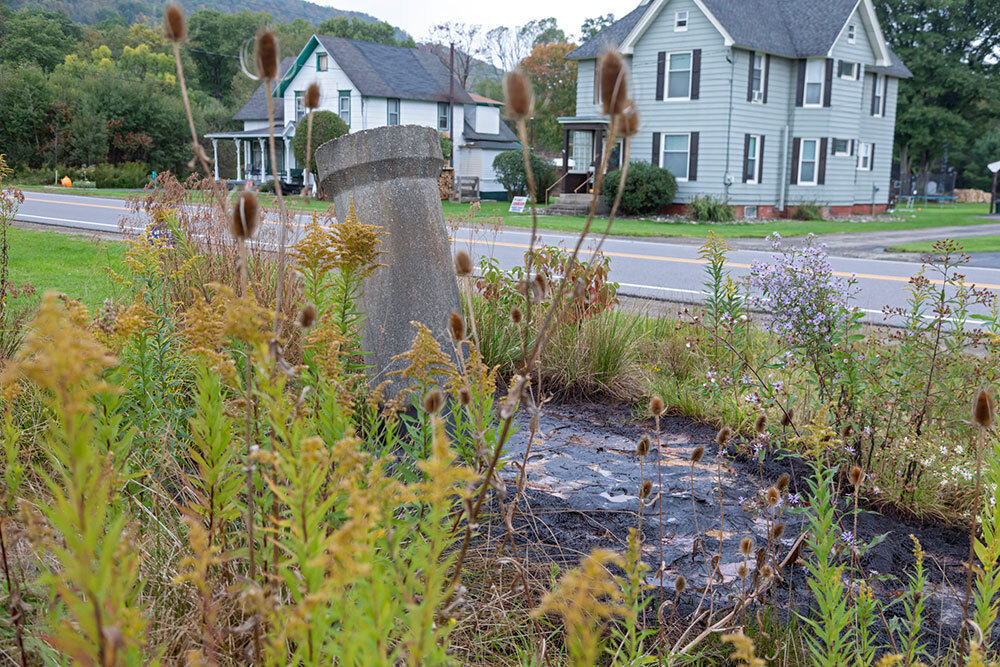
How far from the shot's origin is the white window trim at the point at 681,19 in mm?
27906

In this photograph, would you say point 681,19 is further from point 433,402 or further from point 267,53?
point 433,402

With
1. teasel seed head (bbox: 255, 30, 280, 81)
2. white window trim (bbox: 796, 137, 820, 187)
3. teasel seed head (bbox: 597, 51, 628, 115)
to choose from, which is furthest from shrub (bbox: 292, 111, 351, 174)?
teasel seed head (bbox: 597, 51, 628, 115)

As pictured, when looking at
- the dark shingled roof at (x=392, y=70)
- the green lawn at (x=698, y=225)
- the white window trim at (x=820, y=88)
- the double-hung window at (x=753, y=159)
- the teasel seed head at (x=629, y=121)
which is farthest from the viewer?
the dark shingled roof at (x=392, y=70)

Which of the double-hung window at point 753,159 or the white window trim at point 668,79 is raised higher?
the white window trim at point 668,79

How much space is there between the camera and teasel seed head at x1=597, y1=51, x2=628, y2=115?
1.44 m

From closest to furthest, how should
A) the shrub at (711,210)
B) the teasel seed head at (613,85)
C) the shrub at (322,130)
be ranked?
the teasel seed head at (613,85)
the shrub at (711,210)
the shrub at (322,130)

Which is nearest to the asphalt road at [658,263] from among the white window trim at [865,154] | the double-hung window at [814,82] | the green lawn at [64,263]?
the green lawn at [64,263]

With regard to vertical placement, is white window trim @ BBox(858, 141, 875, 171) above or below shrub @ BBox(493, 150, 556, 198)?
above

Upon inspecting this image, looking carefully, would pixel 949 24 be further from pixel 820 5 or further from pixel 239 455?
pixel 239 455

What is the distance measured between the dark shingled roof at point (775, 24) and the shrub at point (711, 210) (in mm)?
4707

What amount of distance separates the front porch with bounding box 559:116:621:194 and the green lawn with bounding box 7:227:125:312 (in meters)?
19.1

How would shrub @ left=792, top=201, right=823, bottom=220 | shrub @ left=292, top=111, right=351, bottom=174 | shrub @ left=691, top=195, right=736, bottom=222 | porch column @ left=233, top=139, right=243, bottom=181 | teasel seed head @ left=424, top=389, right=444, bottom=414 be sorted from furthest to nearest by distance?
porch column @ left=233, top=139, right=243, bottom=181 → shrub @ left=292, top=111, right=351, bottom=174 → shrub @ left=792, top=201, right=823, bottom=220 → shrub @ left=691, top=195, right=736, bottom=222 → teasel seed head @ left=424, top=389, right=444, bottom=414

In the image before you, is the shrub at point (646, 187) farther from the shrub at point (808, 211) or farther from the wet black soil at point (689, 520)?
the wet black soil at point (689, 520)

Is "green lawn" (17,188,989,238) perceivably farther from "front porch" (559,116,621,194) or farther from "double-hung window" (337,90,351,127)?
"double-hung window" (337,90,351,127)
